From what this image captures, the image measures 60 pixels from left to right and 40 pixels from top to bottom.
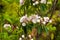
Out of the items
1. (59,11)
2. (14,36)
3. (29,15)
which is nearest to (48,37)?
(59,11)

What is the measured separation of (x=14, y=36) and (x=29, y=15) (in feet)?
2.65

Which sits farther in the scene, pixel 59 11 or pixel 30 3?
pixel 59 11

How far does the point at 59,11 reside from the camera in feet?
17.1

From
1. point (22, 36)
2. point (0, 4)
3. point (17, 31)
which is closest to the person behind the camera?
point (22, 36)

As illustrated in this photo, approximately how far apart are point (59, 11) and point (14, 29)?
88.0 inches

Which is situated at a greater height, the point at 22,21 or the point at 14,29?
the point at 22,21

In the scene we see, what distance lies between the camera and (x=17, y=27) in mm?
3078

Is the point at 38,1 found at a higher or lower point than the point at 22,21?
higher

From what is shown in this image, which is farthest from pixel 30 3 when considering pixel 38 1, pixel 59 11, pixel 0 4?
pixel 0 4

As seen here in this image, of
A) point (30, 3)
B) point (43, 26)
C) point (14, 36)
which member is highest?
point (30, 3)

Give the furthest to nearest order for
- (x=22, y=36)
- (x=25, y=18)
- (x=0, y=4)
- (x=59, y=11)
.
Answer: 1. (x=0, y=4)
2. (x=59, y=11)
3. (x=22, y=36)
4. (x=25, y=18)

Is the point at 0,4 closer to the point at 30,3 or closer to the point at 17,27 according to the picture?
the point at 17,27

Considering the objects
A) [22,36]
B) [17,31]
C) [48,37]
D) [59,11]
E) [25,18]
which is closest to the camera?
[25,18]

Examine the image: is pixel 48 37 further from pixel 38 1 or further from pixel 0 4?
pixel 38 1
